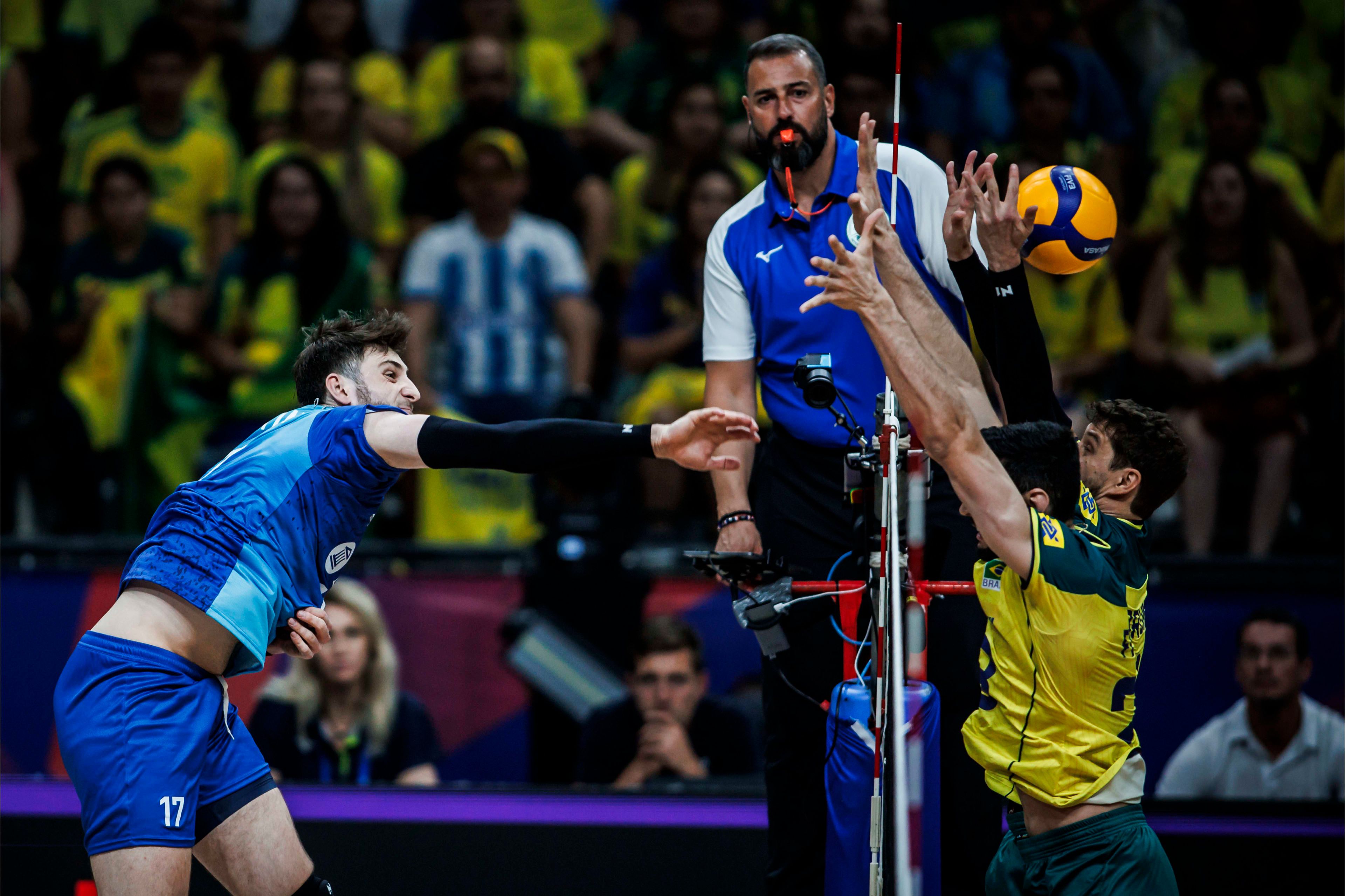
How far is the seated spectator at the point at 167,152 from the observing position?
25.5ft

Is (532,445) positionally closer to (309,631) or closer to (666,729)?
(309,631)

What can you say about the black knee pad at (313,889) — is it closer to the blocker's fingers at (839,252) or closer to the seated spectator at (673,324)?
the blocker's fingers at (839,252)

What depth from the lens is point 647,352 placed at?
24.1 feet

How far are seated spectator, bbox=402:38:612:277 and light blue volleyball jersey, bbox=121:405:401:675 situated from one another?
408cm

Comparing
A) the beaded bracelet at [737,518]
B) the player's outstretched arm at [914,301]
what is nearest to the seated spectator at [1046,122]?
the player's outstretched arm at [914,301]

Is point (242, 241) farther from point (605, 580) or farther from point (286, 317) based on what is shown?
point (605, 580)

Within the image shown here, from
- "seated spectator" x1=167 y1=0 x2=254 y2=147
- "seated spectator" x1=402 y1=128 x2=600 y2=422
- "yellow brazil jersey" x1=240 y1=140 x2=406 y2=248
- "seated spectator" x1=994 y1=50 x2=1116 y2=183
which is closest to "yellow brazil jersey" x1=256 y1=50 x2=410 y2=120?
"seated spectator" x1=167 y1=0 x2=254 y2=147

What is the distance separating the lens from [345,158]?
7.76 metres

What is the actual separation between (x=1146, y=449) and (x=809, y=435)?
0.98 metres

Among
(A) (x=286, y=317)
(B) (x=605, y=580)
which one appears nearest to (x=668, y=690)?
(B) (x=605, y=580)

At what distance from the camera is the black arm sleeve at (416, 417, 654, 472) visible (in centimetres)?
337

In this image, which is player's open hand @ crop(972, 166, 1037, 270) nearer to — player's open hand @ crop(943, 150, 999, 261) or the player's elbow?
player's open hand @ crop(943, 150, 999, 261)

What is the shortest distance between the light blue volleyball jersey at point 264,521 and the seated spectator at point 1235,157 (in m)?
4.91

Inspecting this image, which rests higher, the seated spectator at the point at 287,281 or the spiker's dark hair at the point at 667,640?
the seated spectator at the point at 287,281
